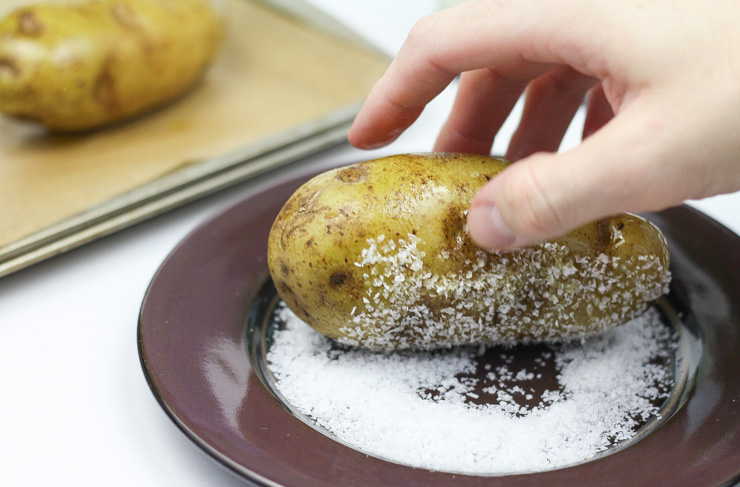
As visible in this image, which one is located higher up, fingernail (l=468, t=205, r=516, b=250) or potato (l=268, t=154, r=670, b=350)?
fingernail (l=468, t=205, r=516, b=250)

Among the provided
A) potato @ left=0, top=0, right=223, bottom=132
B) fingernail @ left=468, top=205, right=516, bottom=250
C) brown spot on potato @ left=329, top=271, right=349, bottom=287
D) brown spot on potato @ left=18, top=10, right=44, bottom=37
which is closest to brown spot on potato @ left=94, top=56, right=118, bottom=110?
potato @ left=0, top=0, right=223, bottom=132

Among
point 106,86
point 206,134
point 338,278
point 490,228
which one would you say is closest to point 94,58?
point 106,86

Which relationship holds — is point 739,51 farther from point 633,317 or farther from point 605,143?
point 633,317

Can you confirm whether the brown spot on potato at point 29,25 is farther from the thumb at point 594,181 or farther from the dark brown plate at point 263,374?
the thumb at point 594,181

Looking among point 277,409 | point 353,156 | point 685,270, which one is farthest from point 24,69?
point 685,270

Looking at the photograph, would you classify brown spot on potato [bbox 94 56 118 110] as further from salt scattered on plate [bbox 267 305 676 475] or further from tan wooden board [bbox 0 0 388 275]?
salt scattered on plate [bbox 267 305 676 475]

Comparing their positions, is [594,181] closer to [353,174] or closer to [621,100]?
[621,100]
